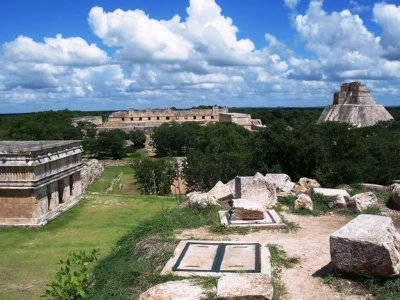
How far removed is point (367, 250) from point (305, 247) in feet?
6.64

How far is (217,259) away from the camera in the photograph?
7.14 metres

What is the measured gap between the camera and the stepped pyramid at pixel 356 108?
176ft

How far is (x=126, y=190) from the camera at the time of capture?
30.3 m

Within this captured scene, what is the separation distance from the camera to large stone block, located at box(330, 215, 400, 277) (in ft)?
19.2

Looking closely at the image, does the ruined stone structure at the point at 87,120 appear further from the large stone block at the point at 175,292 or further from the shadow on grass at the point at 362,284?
the shadow on grass at the point at 362,284

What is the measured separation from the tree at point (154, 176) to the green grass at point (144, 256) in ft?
57.1

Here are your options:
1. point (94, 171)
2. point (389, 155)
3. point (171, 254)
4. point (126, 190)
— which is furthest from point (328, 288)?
point (94, 171)

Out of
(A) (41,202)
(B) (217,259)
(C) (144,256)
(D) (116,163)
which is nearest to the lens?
(B) (217,259)

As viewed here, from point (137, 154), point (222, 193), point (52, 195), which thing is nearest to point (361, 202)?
point (222, 193)

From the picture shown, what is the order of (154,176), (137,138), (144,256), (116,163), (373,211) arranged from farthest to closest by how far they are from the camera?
1. (137,138)
2. (116,163)
3. (154,176)
4. (373,211)
5. (144,256)

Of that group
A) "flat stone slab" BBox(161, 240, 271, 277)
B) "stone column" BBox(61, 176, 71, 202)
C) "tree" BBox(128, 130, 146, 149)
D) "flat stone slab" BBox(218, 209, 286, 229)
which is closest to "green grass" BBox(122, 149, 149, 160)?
"tree" BBox(128, 130, 146, 149)

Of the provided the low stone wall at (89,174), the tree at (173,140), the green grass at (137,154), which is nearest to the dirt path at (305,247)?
the low stone wall at (89,174)

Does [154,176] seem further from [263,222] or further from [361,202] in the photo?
[263,222]

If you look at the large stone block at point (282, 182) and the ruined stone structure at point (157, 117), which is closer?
the large stone block at point (282, 182)
